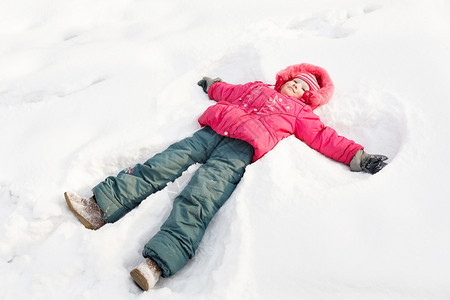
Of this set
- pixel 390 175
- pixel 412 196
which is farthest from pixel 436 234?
pixel 390 175

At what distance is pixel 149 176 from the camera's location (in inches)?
69.1

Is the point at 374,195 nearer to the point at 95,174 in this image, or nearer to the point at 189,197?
the point at 189,197

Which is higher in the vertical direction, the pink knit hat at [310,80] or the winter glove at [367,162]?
the pink knit hat at [310,80]

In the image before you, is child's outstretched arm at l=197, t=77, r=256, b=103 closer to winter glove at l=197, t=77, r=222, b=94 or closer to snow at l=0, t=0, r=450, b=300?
winter glove at l=197, t=77, r=222, b=94

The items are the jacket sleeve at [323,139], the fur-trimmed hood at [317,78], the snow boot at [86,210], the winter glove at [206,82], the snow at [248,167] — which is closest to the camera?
the snow at [248,167]

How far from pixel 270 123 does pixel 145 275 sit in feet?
3.59

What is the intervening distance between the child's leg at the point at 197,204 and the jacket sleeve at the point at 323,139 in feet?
1.18

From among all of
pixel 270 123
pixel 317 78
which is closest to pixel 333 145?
pixel 270 123

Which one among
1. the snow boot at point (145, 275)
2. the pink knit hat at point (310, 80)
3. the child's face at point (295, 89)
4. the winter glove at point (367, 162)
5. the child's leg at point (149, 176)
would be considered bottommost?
the snow boot at point (145, 275)

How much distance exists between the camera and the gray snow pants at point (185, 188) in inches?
56.7

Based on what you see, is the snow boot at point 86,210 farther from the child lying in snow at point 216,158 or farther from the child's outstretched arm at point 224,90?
the child's outstretched arm at point 224,90

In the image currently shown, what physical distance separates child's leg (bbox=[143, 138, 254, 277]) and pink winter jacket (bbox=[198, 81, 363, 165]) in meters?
0.09

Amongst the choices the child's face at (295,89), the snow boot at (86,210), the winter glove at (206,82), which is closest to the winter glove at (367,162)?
the child's face at (295,89)

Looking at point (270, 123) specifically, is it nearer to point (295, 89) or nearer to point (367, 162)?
point (295, 89)
